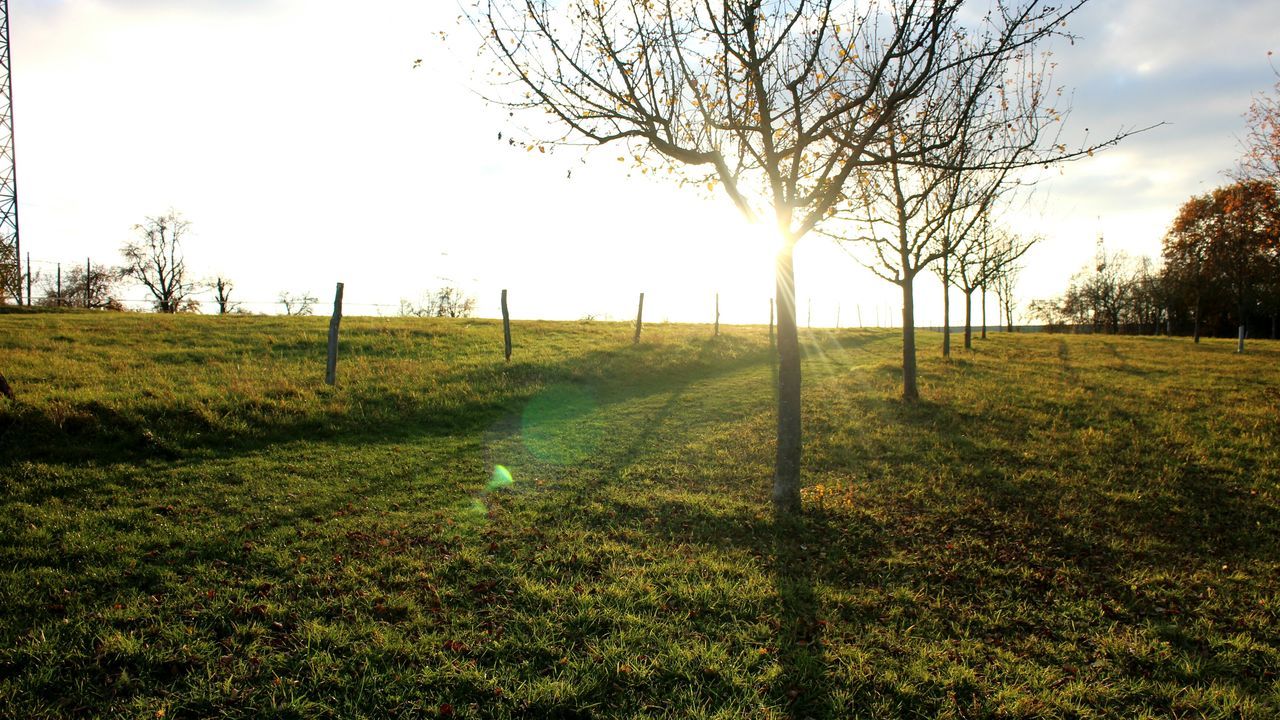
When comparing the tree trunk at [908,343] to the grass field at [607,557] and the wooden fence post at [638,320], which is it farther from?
the wooden fence post at [638,320]

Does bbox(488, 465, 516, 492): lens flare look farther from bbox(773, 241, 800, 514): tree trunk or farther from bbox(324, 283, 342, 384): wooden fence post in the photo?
bbox(324, 283, 342, 384): wooden fence post

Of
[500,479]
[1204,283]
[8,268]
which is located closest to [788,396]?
[500,479]

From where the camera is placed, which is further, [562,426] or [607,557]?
[562,426]

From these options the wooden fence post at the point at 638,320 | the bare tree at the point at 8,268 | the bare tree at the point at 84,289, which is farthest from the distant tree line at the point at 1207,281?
the bare tree at the point at 84,289

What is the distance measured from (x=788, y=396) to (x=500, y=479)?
14.9 feet

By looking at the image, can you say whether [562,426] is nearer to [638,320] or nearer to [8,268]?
[638,320]

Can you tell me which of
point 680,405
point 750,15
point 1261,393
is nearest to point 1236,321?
point 1261,393

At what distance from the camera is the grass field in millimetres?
3855

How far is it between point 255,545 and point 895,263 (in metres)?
15.1

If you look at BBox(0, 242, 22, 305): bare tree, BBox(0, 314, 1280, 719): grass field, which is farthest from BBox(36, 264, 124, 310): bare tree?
BBox(0, 314, 1280, 719): grass field

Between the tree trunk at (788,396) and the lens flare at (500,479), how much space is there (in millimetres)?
3953

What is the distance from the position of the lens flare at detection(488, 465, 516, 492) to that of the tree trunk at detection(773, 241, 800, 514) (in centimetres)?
395

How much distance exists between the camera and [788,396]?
25.6 feet

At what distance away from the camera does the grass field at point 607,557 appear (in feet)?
12.6
